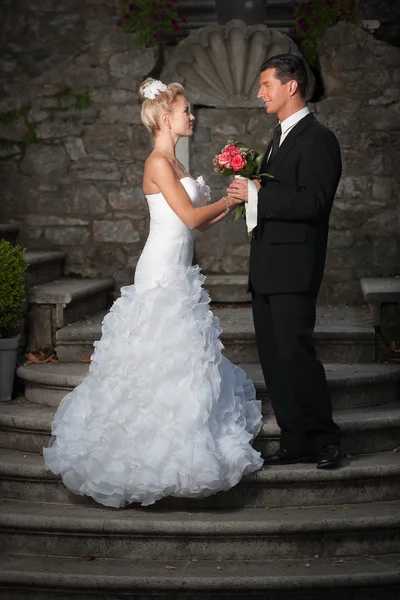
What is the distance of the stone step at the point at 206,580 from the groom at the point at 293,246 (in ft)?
1.93

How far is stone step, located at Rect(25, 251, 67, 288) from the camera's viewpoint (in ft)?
24.0

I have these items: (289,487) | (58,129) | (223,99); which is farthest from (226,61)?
(289,487)

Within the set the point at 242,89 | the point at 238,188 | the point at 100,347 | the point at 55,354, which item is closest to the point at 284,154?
the point at 238,188

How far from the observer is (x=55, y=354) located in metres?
6.69

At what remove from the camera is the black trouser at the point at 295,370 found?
4930mm

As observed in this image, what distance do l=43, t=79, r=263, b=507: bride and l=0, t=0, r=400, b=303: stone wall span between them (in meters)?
2.92

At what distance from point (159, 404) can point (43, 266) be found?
308 cm

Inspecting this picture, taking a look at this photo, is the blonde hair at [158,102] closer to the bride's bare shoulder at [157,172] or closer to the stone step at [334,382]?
the bride's bare shoulder at [157,172]

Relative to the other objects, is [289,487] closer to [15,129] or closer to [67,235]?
[67,235]

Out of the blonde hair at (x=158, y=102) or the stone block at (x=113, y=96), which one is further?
the stone block at (x=113, y=96)

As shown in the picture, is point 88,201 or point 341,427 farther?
point 88,201

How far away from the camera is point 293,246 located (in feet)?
16.1

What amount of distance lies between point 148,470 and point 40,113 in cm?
425

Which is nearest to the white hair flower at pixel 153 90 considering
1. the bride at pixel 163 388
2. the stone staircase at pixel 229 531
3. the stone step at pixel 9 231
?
the bride at pixel 163 388
